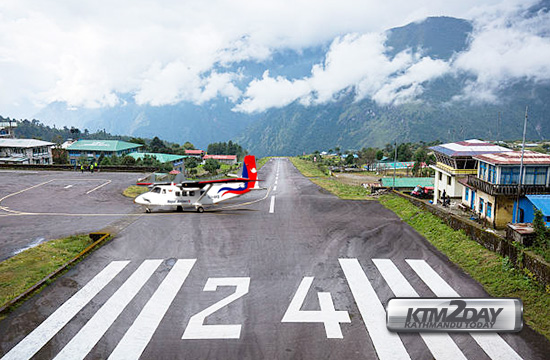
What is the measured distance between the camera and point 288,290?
58.1 feet

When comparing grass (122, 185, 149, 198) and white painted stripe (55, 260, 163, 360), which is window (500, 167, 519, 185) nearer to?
white painted stripe (55, 260, 163, 360)

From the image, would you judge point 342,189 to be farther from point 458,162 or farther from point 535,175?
point 535,175

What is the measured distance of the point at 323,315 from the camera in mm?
15289

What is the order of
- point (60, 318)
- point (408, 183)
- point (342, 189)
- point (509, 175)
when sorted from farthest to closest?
point (408, 183), point (342, 189), point (509, 175), point (60, 318)

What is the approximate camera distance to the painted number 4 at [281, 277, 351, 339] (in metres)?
14.3

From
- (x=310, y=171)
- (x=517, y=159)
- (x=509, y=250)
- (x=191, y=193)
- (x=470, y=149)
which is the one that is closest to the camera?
(x=509, y=250)

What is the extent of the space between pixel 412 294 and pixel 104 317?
1453 cm

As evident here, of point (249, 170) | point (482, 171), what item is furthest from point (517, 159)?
point (249, 170)

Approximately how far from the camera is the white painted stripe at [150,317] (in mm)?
12898

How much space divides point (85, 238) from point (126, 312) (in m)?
13.2

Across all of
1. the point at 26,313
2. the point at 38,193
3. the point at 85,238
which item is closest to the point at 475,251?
the point at 26,313

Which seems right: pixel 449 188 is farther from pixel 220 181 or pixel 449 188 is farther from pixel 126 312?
pixel 126 312

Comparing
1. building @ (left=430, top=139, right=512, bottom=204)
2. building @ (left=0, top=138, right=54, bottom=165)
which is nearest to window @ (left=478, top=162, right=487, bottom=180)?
building @ (left=430, top=139, right=512, bottom=204)

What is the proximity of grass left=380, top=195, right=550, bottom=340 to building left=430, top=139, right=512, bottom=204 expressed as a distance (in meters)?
12.9
